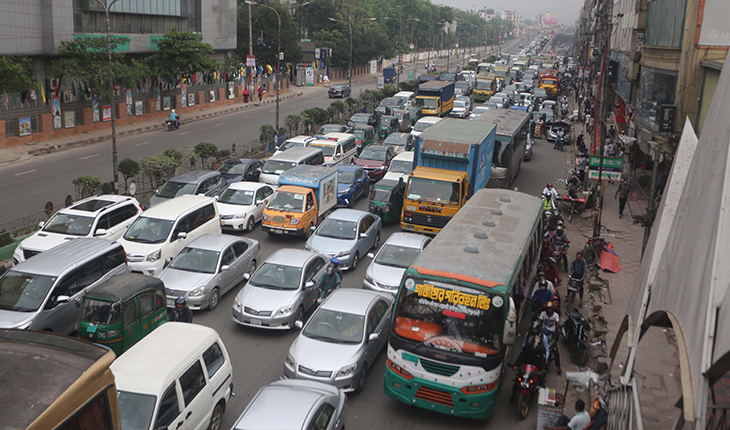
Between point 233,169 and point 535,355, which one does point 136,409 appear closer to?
point 535,355

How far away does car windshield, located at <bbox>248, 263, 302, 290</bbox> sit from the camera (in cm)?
1394

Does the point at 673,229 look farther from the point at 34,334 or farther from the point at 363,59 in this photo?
the point at 363,59

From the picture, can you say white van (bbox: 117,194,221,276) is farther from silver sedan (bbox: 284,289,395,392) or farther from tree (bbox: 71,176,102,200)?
silver sedan (bbox: 284,289,395,392)

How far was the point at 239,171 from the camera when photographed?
2486 centimetres

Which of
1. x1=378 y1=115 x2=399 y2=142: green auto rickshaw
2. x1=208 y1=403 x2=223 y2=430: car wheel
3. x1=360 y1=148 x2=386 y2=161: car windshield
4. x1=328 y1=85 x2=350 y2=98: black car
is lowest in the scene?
x1=208 y1=403 x2=223 y2=430: car wheel

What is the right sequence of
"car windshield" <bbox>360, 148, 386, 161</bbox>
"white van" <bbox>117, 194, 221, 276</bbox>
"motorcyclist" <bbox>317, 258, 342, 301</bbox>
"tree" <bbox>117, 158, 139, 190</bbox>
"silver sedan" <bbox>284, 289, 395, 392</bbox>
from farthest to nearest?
"car windshield" <bbox>360, 148, 386, 161</bbox>
"tree" <bbox>117, 158, 139, 190</bbox>
"white van" <bbox>117, 194, 221, 276</bbox>
"motorcyclist" <bbox>317, 258, 342, 301</bbox>
"silver sedan" <bbox>284, 289, 395, 392</bbox>

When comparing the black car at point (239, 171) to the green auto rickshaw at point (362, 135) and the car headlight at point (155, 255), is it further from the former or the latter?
the green auto rickshaw at point (362, 135)

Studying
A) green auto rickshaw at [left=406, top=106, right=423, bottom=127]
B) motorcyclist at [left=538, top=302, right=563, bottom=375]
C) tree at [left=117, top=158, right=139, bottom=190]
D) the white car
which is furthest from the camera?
green auto rickshaw at [left=406, top=106, right=423, bottom=127]

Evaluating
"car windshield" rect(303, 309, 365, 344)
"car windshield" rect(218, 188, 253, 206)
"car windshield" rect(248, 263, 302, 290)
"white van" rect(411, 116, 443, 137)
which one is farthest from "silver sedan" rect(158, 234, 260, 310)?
"white van" rect(411, 116, 443, 137)

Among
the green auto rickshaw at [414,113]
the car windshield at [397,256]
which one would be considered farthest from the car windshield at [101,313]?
the green auto rickshaw at [414,113]

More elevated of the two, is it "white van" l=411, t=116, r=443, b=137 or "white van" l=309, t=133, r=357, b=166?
"white van" l=411, t=116, r=443, b=137

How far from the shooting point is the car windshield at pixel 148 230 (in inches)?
647

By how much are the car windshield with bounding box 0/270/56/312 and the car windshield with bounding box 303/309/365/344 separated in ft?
17.4

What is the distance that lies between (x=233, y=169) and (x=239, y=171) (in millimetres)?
275
